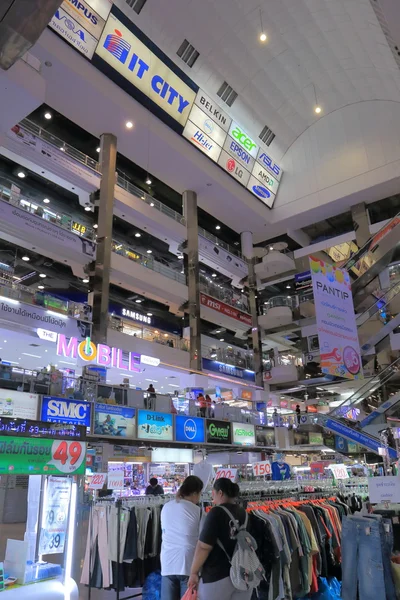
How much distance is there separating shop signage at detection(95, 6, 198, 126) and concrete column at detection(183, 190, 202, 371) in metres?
3.98

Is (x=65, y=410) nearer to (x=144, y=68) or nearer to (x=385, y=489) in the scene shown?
(x=385, y=489)

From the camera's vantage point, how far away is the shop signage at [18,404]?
10.2 metres

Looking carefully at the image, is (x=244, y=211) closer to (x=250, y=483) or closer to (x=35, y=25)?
(x=250, y=483)

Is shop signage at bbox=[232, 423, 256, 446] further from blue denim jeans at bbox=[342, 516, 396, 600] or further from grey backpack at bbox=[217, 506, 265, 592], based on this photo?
grey backpack at bbox=[217, 506, 265, 592]

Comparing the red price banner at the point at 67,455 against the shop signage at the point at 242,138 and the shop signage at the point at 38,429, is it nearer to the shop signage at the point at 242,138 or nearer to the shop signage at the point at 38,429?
the shop signage at the point at 38,429

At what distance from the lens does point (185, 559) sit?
3533 mm

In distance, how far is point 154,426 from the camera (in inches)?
546

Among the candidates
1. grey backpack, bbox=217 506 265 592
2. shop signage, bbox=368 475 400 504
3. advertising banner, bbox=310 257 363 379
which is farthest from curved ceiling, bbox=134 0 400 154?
grey backpack, bbox=217 506 265 592

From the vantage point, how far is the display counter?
12.1 ft

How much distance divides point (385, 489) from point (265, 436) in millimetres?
14303

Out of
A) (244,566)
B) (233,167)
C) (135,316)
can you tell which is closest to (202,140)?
(233,167)

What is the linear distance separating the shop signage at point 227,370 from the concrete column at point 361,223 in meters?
8.61

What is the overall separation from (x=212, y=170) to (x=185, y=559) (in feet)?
65.4

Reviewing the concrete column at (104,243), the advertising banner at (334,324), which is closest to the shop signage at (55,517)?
the advertising banner at (334,324)
